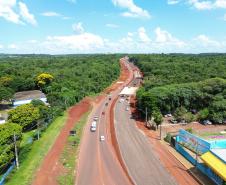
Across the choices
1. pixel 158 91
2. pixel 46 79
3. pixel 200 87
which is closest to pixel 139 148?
pixel 158 91

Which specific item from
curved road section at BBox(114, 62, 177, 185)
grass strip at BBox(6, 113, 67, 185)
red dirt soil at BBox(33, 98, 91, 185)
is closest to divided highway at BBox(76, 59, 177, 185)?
curved road section at BBox(114, 62, 177, 185)

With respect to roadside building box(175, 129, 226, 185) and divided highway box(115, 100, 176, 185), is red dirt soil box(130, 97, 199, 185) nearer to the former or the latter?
divided highway box(115, 100, 176, 185)

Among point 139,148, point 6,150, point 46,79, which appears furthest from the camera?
point 46,79

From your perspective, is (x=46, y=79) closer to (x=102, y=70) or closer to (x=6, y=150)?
(x=102, y=70)

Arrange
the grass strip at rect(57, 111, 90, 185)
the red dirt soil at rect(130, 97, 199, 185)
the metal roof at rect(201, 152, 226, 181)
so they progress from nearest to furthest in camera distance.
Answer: the metal roof at rect(201, 152, 226, 181), the red dirt soil at rect(130, 97, 199, 185), the grass strip at rect(57, 111, 90, 185)

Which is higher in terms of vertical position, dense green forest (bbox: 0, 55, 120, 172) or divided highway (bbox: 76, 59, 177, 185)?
dense green forest (bbox: 0, 55, 120, 172)

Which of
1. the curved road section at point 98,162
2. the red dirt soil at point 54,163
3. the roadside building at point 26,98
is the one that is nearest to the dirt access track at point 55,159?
the red dirt soil at point 54,163
